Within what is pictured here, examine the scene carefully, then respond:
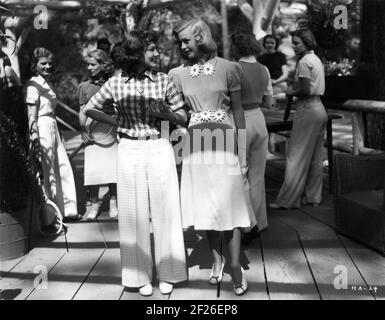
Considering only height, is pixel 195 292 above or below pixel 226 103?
below

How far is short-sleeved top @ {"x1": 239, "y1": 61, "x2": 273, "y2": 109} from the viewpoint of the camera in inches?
161

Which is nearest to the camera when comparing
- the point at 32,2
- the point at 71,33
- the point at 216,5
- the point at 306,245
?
the point at 306,245

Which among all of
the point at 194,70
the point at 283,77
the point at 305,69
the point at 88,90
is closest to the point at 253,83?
the point at 194,70

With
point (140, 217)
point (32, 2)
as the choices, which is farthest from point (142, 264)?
point (32, 2)

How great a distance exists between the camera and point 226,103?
3404mm

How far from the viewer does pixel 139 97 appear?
324 cm

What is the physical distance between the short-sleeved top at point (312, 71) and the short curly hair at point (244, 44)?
98cm

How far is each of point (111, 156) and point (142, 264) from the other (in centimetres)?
182

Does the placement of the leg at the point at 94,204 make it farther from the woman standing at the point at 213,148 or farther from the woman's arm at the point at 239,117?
the woman's arm at the point at 239,117

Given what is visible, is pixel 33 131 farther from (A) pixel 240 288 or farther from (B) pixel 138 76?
(A) pixel 240 288

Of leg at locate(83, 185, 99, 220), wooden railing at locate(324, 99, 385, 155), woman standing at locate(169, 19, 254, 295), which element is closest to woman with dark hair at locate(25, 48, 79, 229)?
leg at locate(83, 185, 99, 220)

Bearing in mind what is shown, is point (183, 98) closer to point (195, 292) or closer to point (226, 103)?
point (226, 103)

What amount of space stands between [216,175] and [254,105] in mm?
1080
